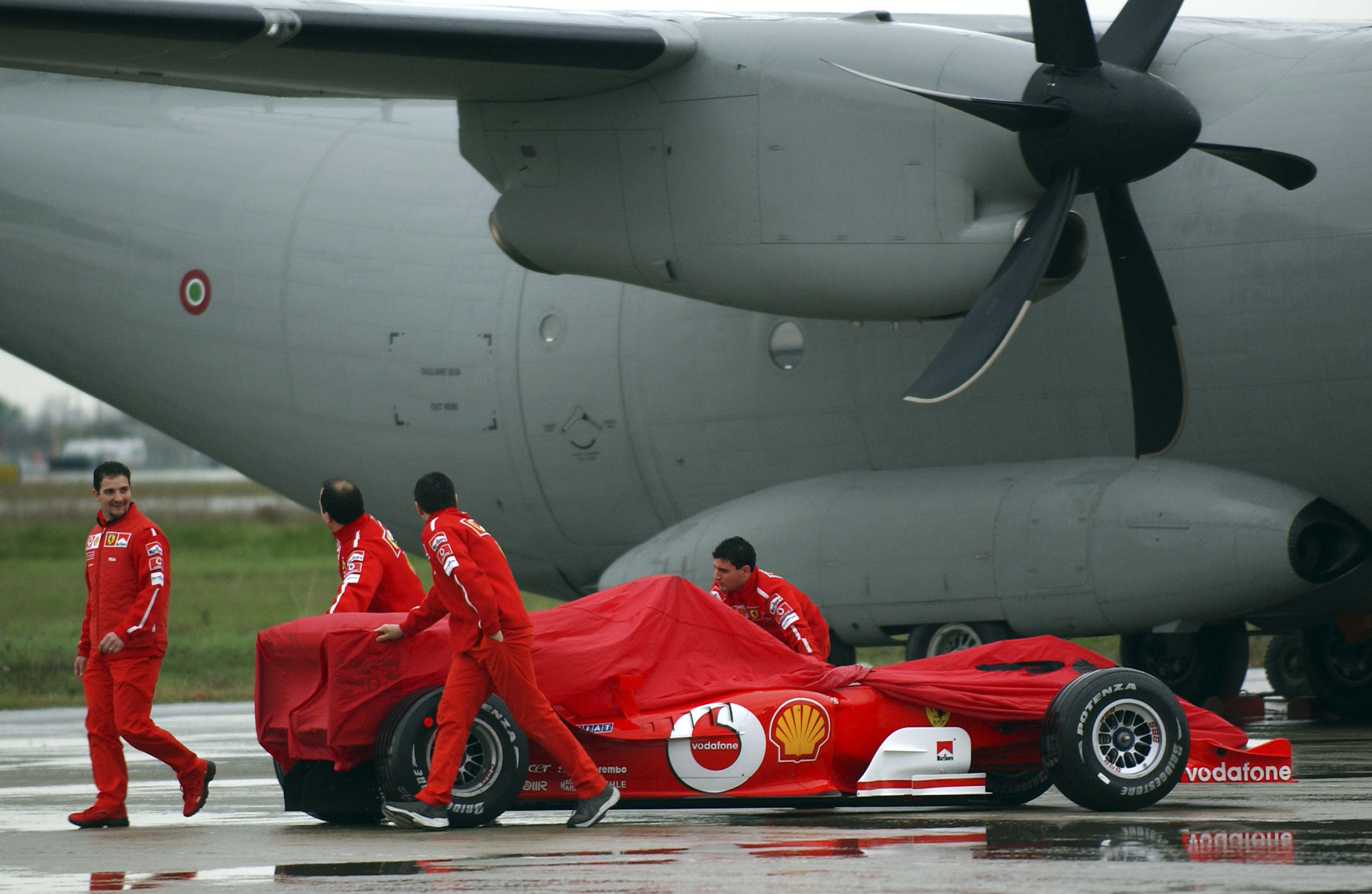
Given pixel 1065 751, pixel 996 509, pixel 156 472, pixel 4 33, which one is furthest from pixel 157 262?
pixel 156 472

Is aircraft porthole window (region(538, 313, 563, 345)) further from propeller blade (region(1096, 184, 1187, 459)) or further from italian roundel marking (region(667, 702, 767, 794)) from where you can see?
italian roundel marking (region(667, 702, 767, 794))

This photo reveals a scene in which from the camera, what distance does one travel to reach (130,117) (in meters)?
17.2

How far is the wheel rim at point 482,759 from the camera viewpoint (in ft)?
27.4

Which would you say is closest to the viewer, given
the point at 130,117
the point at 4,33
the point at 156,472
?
the point at 4,33

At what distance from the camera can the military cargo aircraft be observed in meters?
11.3

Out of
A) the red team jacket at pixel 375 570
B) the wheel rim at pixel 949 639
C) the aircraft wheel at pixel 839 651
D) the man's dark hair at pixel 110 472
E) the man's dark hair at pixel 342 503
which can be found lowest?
the aircraft wheel at pixel 839 651

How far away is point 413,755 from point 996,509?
5431mm

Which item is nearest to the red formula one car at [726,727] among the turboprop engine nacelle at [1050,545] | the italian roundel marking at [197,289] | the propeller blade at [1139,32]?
the turboprop engine nacelle at [1050,545]

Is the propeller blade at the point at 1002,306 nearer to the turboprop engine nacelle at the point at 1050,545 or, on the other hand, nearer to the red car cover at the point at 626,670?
the turboprop engine nacelle at the point at 1050,545

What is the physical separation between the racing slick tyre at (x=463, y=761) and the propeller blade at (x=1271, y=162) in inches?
232

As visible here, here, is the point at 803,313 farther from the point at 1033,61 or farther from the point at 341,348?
the point at 341,348

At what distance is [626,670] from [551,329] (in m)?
6.49

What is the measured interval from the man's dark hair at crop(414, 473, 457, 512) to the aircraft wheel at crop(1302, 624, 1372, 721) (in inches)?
348

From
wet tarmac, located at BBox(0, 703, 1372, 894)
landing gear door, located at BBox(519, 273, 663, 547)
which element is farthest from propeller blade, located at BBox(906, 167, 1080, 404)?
landing gear door, located at BBox(519, 273, 663, 547)
